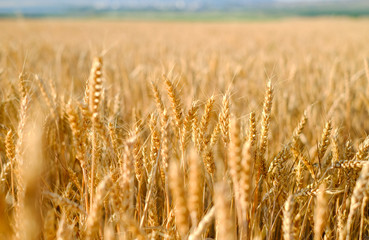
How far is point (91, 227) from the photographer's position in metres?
0.78

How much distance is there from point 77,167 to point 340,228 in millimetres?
1355

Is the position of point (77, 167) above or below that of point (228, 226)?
below

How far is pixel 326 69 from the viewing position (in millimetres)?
3758

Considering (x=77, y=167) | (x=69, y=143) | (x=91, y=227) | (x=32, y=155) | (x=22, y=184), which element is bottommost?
(x=77, y=167)

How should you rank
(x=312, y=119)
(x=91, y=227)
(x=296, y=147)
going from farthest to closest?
(x=312, y=119)
(x=296, y=147)
(x=91, y=227)

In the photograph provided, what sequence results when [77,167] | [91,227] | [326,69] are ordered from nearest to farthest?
[91,227], [77,167], [326,69]

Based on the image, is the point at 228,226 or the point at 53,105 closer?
the point at 228,226

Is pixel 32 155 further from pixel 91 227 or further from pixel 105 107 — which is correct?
pixel 105 107

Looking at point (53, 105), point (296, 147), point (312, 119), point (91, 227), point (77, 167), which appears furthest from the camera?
point (312, 119)

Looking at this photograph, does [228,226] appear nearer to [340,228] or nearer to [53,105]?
[340,228]

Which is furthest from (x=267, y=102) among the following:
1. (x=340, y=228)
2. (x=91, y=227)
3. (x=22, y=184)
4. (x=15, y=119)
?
(x=15, y=119)

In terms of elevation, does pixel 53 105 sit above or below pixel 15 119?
above

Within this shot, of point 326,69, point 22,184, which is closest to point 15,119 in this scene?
point 22,184

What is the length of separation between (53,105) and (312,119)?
5.59 feet
